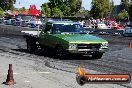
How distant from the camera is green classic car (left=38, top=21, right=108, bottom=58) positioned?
15945mm

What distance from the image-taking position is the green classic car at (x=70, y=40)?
628 inches

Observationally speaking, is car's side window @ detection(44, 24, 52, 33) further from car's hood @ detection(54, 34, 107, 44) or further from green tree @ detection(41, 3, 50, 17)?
green tree @ detection(41, 3, 50, 17)

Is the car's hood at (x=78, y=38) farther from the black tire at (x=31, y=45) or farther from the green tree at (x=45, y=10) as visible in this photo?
the green tree at (x=45, y=10)

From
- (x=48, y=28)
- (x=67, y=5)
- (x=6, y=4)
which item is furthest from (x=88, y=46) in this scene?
(x=6, y=4)

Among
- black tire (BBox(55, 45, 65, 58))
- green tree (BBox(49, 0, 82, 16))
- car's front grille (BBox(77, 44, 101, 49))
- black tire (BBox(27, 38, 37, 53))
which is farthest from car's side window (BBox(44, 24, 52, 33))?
green tree (BBox(49, 0, 82, 16))

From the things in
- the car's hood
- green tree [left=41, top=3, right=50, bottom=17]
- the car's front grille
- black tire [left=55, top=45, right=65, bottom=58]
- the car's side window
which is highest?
the car's side window

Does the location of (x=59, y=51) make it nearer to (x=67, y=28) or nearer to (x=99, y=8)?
(x=67, y=28)

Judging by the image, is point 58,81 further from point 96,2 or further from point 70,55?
point 96,2

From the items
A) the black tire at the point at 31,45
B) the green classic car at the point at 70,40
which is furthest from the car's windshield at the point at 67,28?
the black tire at the point at 31,45

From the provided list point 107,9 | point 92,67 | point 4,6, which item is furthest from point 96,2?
point 92,67

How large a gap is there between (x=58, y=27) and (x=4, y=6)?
15318 centimetres

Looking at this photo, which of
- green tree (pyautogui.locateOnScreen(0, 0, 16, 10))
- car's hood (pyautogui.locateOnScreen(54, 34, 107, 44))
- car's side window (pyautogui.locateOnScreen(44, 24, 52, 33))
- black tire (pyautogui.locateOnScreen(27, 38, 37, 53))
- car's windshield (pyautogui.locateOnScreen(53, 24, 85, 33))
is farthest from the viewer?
green tree (pyautogui.locateOnScreen(0, 0, 16, 10))

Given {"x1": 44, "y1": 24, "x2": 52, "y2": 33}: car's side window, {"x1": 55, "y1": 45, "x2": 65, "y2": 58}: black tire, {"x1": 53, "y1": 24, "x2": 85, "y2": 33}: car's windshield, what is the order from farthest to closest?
{"x1": 44, "y1": 24, "x2": 52, "y2": 33}: car's side window, {"x1": 53, "y1": 24, "x2": 85, "y2": 33}: car's windshield, {"x1": 55, "y1": 45, "x2": 65, "y2": 58}: black tire

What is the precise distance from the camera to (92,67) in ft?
44.7
